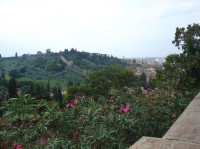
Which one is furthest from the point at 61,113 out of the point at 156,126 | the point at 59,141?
the point at 156,126

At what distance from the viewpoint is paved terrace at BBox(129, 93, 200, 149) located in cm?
149

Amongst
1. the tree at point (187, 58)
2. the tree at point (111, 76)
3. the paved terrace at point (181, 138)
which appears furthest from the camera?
the tree at point (111, 76)

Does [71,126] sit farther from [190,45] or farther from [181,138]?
[190,45]

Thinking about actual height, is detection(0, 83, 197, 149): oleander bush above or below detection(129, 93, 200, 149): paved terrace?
below

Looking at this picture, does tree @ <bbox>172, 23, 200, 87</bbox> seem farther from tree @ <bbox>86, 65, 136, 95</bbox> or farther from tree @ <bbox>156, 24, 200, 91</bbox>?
tree @ <bbox>86, 65, 136, 95</bbox>

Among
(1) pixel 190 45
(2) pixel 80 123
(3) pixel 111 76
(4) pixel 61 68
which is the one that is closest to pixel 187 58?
(1) pixel 190 45

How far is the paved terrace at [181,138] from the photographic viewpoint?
4.90ft

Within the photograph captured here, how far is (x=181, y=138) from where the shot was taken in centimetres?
169

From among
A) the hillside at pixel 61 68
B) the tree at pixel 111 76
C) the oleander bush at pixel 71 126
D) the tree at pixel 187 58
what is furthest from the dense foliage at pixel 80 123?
the hillside at pixel 61 68

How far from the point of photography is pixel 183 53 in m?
9.70

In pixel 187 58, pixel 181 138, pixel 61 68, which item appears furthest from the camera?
pixel 61 68

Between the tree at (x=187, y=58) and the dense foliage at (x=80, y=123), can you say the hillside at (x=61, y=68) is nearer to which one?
the tree at (x=187, y=58)

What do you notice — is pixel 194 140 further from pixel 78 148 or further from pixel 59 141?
pixel 59 141

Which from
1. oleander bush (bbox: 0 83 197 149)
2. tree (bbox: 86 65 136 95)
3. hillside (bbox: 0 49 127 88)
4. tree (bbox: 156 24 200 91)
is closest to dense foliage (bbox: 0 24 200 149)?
oleander bush (bbox: 0 83 197 149)
